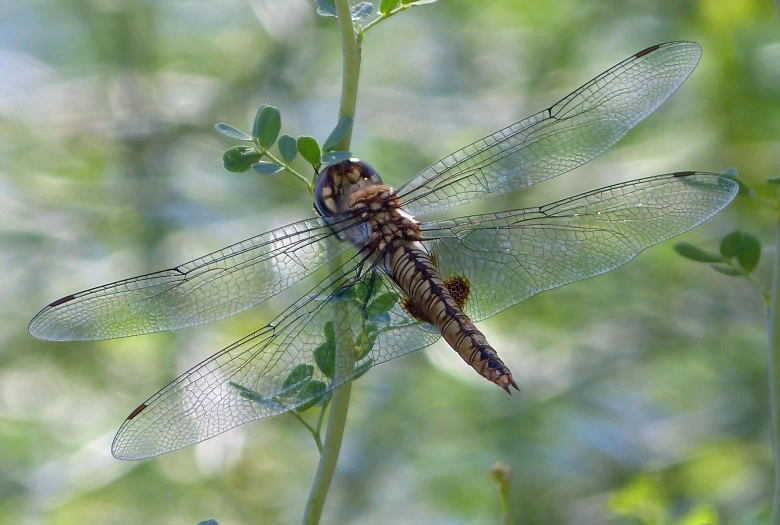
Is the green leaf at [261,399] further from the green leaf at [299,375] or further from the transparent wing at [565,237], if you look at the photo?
the transparent wing at [565,237]

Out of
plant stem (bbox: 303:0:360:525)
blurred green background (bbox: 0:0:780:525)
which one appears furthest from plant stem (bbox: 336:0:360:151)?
blurred green background (bbox: 0:0:780:525)

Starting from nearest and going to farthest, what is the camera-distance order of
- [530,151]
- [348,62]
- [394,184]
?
[348,62], [530,151], [394,184]

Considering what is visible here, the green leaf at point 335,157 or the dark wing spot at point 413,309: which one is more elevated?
the green leaf at point 335,157

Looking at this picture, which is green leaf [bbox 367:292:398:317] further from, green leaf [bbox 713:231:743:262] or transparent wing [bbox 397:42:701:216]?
green leaf [bbox 713:231:743:262]

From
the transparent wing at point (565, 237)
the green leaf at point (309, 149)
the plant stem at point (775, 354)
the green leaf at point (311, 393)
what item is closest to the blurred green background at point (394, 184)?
the transparent wing at point (565, 237)

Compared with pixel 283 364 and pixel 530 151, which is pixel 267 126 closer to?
pixel 283 364

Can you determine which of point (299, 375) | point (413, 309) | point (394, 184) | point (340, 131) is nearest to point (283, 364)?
point (299, 375)

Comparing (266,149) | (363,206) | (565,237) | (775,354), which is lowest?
(775,354)
